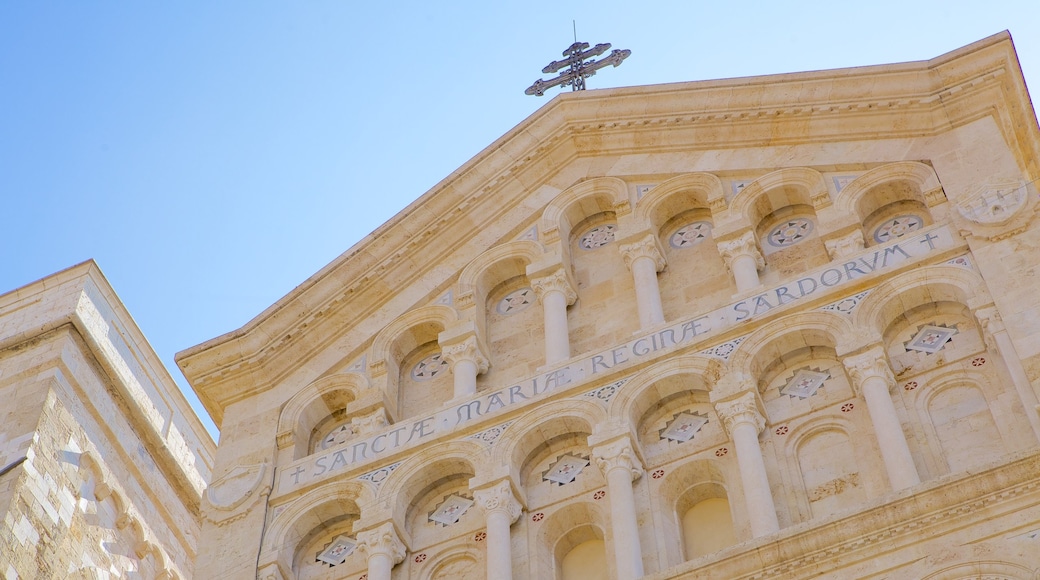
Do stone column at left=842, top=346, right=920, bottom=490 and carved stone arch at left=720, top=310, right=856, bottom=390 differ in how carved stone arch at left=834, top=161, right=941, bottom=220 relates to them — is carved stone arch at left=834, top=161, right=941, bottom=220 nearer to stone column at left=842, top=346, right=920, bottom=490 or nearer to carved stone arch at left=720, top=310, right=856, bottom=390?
carved stone arch at left=720, top=310, right=856, bottom=390

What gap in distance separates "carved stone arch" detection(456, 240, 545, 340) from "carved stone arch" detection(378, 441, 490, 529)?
248 centimetres

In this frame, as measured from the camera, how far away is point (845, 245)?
56.9 ft

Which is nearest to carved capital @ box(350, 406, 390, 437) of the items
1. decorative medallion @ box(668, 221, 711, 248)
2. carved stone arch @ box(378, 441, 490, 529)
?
carved stone arch @ box(378, 441, 490, 529)

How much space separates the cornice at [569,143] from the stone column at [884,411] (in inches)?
138

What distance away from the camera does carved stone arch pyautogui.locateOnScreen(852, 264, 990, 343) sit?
15945 mm

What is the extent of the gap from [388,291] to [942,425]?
22.5ft

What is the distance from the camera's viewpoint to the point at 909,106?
1836 centimetres

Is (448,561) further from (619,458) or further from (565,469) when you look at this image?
(619,458)

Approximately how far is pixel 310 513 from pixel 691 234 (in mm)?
4943

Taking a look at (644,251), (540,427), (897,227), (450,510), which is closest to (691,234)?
(644,251)

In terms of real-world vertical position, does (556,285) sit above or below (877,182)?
below

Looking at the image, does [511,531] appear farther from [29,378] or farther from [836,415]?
[29,378]

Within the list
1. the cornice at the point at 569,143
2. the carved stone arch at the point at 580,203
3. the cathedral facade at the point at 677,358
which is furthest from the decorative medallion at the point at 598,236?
the cornice at the point at 569,143

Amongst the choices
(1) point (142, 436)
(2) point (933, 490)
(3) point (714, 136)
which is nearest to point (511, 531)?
(2) point (933, 490)
